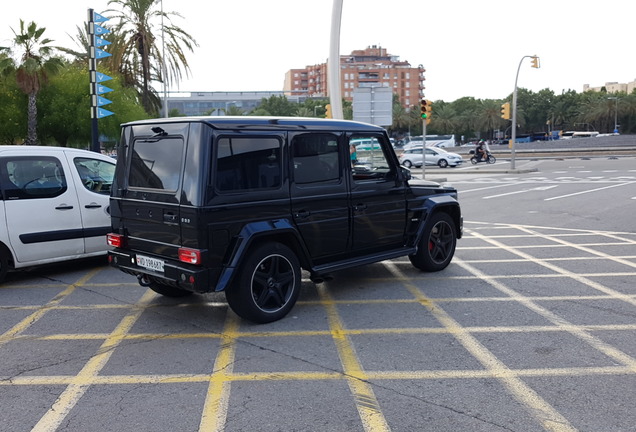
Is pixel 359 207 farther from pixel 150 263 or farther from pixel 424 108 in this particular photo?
pixel 424 108

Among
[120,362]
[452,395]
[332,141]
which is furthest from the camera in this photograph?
[332,141]

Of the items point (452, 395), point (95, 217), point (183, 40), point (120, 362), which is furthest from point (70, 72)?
point (452, 395)

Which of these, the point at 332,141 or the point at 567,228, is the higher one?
the point at 332,141

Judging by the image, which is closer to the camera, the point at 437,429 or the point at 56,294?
the point at 437,429

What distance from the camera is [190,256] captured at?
4.87 meters

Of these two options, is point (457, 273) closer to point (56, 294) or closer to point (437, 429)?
point (437, 429)

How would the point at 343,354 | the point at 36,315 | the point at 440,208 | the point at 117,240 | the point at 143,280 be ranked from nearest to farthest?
1. the point at 343,354
2. the point at 117,240
3. the point at 36,315
4. the point at 143,280
5. the point at 440,208

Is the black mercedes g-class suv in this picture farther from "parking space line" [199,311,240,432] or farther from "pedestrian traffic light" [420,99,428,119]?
"pedestrian traffic light" [420,99,428,119]

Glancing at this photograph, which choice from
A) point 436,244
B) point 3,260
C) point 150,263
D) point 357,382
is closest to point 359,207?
point 436,244

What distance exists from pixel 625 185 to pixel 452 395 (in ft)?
65.1

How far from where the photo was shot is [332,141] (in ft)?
19.4

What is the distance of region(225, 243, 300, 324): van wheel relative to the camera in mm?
5098

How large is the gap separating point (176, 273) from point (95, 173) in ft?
11.0

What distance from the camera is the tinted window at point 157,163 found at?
5.07 metres
